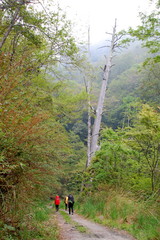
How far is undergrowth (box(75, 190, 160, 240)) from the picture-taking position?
15.6ft

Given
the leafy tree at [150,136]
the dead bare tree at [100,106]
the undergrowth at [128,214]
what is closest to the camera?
the undergrowth at [128,214]

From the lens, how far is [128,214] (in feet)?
19.9

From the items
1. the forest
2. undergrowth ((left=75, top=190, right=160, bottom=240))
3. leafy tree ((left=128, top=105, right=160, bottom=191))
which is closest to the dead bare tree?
the forest

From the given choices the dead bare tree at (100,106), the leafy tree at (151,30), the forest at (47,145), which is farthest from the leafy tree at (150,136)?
the dead bare tree at (100,106)

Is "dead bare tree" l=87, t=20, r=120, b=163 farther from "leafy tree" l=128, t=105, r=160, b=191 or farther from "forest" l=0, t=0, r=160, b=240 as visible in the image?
"leafy tree" l=128, t=105, r=160, b=191

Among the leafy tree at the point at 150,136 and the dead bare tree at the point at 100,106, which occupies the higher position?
the dead bare tree at the point at 100,106

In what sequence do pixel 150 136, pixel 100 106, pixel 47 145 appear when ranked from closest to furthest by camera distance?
pixel 47 145 → pixel 150 136 → pixel 100 106

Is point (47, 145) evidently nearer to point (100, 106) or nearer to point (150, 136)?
point (150, 136)

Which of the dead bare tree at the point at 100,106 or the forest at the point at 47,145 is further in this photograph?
the dead bare tree at the point at 100,106

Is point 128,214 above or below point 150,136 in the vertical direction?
below

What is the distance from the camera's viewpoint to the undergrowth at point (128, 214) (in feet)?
15.6

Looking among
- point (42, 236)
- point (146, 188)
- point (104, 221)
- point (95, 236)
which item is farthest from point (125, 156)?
point (42, 236)

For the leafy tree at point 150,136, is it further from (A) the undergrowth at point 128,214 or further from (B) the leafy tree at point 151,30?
(B) the leafy tree at point 151,30

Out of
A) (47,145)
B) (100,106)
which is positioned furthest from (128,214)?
(100,106)
